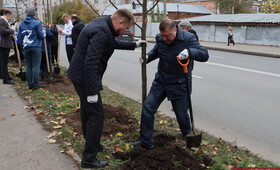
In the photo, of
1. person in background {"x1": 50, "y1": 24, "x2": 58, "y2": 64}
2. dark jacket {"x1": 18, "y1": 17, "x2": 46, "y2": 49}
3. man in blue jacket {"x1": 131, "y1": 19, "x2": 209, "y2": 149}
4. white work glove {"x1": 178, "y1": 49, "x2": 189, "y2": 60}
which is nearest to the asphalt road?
man in blue jacket {"x1": 131, "y1": 19, "x2": 209, "y2": 149}

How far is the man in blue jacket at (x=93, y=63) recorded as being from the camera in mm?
2785

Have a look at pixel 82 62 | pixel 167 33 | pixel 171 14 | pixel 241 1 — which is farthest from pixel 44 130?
pixel 241 1

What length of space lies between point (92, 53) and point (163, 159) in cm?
150

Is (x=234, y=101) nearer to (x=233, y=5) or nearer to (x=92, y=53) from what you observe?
(x=92, y=53)

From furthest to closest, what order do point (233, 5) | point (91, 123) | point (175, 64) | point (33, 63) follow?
point (233, 5) < point (33, 63) < point (175, 64) < point (91, 123)

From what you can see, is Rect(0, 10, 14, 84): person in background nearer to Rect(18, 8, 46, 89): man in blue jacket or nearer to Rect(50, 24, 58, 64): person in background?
Rect(18, 8, 46, 89): man in blue jacket

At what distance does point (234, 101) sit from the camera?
6426 mm

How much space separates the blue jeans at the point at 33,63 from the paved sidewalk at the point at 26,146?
1375 mm

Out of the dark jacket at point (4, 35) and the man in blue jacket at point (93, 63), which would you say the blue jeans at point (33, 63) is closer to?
the dark jacket at point (4, 35)

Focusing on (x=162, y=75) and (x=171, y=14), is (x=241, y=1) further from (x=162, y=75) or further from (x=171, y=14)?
(x=162, y=75)

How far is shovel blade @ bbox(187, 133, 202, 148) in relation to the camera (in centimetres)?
362

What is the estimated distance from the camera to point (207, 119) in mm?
5309

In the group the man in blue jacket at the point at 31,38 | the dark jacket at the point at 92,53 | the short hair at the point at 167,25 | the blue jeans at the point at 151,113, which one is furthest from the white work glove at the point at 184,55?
the man in blue jacket at the point at 31,38

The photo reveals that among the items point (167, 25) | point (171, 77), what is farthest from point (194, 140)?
point (167, 25)
